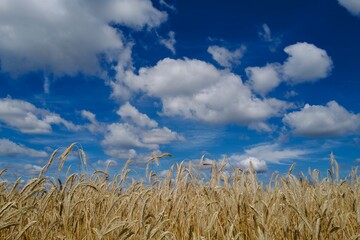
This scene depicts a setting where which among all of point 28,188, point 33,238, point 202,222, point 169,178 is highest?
point 169,178

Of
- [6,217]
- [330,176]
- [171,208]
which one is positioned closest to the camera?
[6,217]

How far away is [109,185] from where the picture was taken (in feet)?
22.8

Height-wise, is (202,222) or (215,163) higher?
(215,163)

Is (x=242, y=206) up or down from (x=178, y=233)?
up

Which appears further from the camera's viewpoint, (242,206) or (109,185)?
(109,185)

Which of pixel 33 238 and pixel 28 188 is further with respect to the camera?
pixel 28 188

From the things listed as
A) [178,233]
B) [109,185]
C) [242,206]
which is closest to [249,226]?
[242,206]

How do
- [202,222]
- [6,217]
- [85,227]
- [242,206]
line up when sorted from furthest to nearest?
[242,206] < [85,227] < [202,222] < [6,217]

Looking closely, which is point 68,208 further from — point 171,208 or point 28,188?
point 171,208

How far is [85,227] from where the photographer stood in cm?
424

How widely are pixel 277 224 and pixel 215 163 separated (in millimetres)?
2314

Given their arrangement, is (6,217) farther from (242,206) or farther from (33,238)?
(242,206)

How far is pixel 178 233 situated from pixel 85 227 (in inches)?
43.4

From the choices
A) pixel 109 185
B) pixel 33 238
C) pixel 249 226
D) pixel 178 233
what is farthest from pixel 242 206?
pixel 109 185
